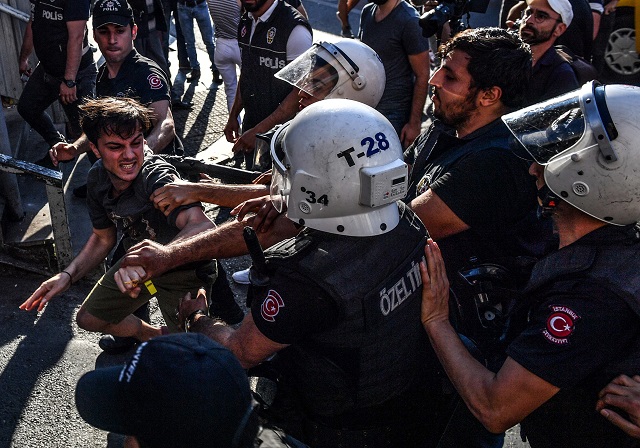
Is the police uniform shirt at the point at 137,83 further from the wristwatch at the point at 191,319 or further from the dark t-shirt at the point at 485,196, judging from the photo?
the wristwatch at the point at 191,319

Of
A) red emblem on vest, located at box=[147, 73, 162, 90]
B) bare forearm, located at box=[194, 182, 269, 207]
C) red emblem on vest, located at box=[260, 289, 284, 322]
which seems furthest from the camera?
red emblem on vest, located at box=[147, 73, 162, 90]

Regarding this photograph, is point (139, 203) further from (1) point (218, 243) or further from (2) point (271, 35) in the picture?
(2) point (271, 35)

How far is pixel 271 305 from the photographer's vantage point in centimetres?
226

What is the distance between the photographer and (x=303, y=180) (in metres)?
2.46

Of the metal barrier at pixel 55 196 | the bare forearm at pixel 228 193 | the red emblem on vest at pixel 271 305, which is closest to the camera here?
the red emblem on vest at pixel 271 305

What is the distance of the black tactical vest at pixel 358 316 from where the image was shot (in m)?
2.29

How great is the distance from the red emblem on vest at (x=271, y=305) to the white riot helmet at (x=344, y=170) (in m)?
0.32

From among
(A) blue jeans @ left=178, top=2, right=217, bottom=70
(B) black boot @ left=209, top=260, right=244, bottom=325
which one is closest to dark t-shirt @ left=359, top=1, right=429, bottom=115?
(B) black boot @ left=209, top=260, right=244, bottom=325

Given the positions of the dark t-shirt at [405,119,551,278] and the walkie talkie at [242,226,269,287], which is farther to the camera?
the dark t-shirt at [405,119,551,278]

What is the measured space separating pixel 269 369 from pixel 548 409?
0.95 m

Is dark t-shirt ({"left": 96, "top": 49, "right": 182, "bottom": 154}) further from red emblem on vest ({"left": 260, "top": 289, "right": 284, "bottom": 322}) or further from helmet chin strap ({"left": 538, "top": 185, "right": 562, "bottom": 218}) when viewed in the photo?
helmet chin strap ({"left": 538, "top": 185, "right": 562, "bottom": 218})

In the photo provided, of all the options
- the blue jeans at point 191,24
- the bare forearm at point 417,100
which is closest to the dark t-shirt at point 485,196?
the bare forearm at point 417,100

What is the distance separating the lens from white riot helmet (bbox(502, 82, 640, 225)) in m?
2.25

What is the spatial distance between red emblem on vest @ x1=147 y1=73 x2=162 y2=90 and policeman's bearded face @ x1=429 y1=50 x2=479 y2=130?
87.7 inches
